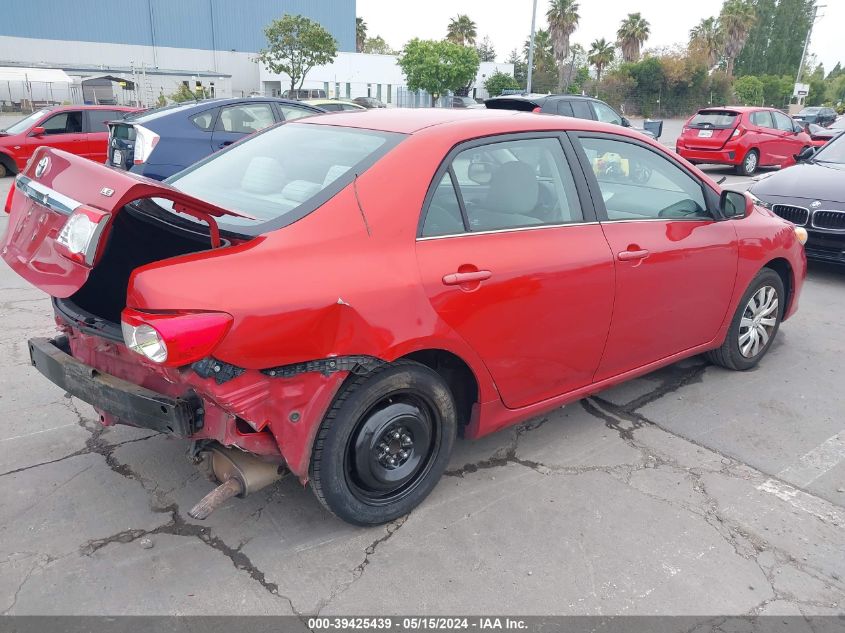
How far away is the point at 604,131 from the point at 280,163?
1.73 metres

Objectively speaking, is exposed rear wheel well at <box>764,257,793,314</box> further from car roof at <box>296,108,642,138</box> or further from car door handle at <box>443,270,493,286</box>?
car door handle at <box>443,270,493,286</box>

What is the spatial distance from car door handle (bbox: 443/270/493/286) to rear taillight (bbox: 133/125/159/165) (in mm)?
6848

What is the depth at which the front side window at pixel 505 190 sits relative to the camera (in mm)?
2854

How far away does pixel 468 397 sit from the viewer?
120 inches

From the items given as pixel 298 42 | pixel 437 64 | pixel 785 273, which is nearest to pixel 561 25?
pixel 437 64

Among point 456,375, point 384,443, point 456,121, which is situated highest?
point 456,121

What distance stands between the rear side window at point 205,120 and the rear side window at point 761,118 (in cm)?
1224

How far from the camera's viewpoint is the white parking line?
3.34 metres

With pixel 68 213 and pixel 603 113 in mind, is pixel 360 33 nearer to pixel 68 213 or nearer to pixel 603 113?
pixel 603 113

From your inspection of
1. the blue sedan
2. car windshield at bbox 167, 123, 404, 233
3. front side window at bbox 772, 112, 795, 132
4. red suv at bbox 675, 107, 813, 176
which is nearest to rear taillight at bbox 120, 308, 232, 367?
car windshield at bbox 167, 123, 404, 233

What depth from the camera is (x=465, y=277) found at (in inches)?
109

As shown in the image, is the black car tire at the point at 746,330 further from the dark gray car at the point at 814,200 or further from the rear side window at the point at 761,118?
the rear side window at the point at 761,118

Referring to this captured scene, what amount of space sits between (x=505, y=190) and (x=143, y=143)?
6676mm

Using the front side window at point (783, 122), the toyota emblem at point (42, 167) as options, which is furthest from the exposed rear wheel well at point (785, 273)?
the front side window at point (783, 122)
